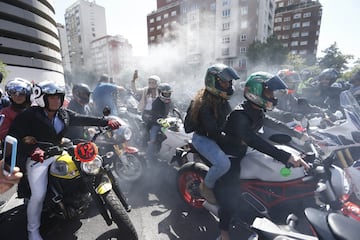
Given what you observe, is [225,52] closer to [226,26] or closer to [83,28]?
[226,26]

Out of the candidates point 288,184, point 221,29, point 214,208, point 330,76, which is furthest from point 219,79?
point 221,29

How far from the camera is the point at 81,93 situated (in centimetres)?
386

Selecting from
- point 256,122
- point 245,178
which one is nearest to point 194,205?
point 245,178

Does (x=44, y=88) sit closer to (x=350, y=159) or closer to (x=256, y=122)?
(x=256, y=122)

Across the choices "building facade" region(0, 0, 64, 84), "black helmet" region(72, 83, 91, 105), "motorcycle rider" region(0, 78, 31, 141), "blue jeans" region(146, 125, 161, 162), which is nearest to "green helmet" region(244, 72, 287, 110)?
"blue jeans" region(146, 125, 161, 162)

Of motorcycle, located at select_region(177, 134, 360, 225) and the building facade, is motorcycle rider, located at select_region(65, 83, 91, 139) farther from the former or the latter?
the building facade

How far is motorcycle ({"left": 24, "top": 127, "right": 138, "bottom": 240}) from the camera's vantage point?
7.41 ft

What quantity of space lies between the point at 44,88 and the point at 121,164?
6.97ft

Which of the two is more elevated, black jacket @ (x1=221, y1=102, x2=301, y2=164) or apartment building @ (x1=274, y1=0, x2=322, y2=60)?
apartment building @ (x1=274, y1=0, x2=322, y2=60)

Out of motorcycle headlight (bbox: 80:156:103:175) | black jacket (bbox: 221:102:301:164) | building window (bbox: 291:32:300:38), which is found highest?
building window (bbox: 291:32:300:38)

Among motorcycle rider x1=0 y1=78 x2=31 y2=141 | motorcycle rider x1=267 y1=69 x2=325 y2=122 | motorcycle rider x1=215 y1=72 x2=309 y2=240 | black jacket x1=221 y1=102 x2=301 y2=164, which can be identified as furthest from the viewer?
motorcycle rider x1=267 y1=69 x2=325 y2=122

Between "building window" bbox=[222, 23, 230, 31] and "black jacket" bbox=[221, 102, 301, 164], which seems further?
"building window" bbox=[222, 23, 230, 31]

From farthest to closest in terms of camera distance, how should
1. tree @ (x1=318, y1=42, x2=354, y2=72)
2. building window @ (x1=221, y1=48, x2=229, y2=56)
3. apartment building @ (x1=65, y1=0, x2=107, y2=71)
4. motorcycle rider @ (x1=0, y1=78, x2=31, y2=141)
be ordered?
apartment building @ (x1=65, y1=0, x2=107, y2=71)
tree @ (x1=318, y1=42, x2=354, y2=72)
building window @ (x1=221, y1=48, x2=229, y2=56)
motorcycle rider @ (x1=0, y1=78, x2=31, y2=141)

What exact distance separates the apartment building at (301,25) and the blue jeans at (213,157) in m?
66.9
